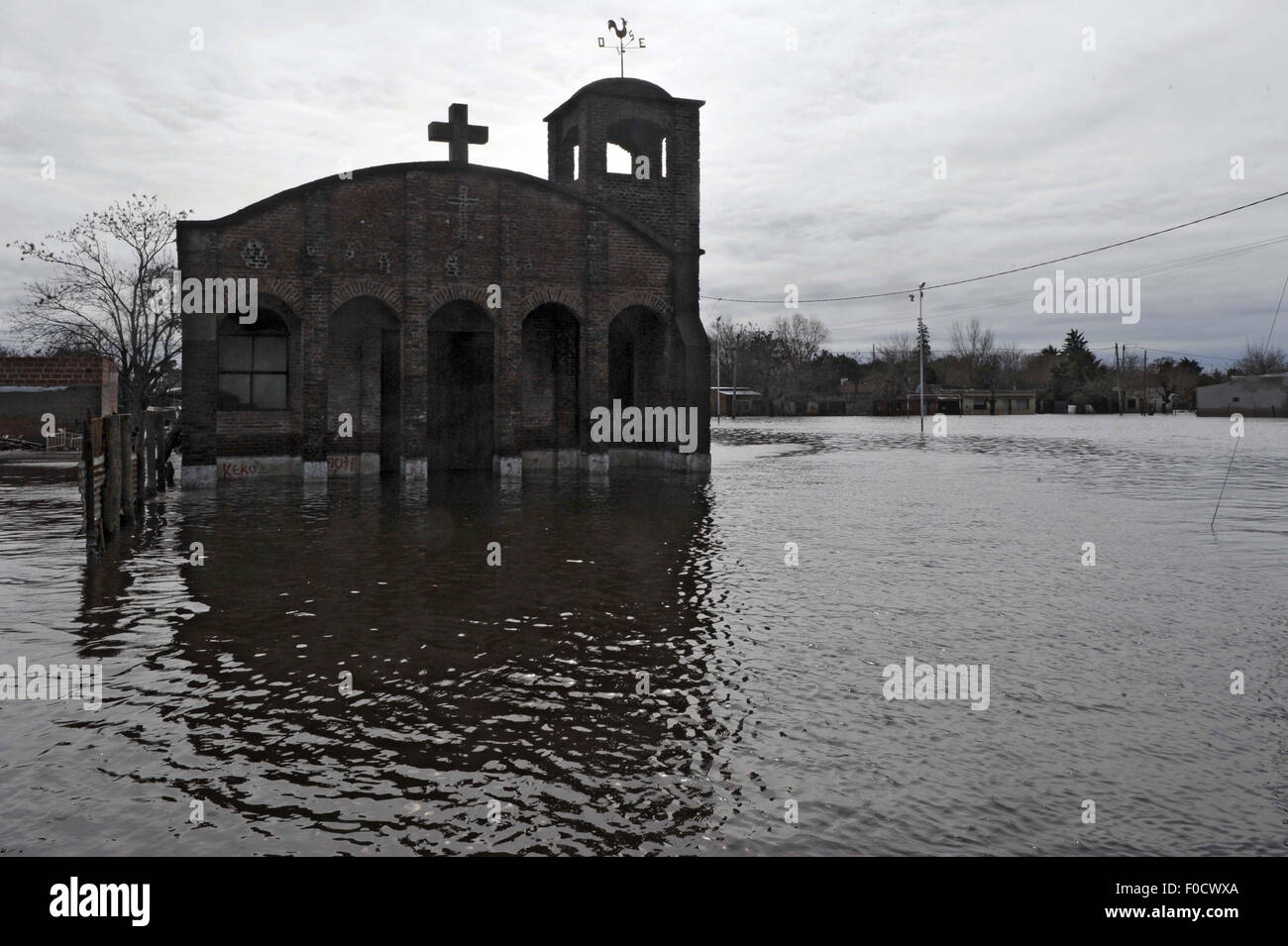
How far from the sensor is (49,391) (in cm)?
3095

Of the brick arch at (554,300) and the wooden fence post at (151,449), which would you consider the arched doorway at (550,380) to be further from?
the wooden fence post at (151,449)

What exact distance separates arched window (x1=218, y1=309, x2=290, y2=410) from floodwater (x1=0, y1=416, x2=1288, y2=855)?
30.4 ft

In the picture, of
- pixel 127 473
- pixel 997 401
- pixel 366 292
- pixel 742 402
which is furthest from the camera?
pixel 997 401

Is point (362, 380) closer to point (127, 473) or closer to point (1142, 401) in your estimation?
point (127, 473)

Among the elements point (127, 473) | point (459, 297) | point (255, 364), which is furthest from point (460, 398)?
point (127, 473)

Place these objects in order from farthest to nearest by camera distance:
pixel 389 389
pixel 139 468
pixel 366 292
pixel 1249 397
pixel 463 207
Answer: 1. pixel 1249 397
2. pixel 389 389
3. pixel 463 207
4. pixel 366 292
5. pixel 139 468

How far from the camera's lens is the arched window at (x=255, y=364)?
883 inches

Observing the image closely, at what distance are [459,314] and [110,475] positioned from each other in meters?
12.1

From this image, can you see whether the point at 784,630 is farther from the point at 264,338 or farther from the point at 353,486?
the point at 264,338

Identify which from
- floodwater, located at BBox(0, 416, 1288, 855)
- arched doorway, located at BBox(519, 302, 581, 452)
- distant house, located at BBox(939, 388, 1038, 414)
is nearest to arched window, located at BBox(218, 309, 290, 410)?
arched doorway, located at BBox(519, 302, 581, 452)

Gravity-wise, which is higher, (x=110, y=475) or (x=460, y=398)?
(x=460, y=398)

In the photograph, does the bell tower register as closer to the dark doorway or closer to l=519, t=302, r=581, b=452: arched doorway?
l=519, t=302, r=581, b=452: arched doorway

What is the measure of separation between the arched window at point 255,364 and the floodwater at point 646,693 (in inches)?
365
